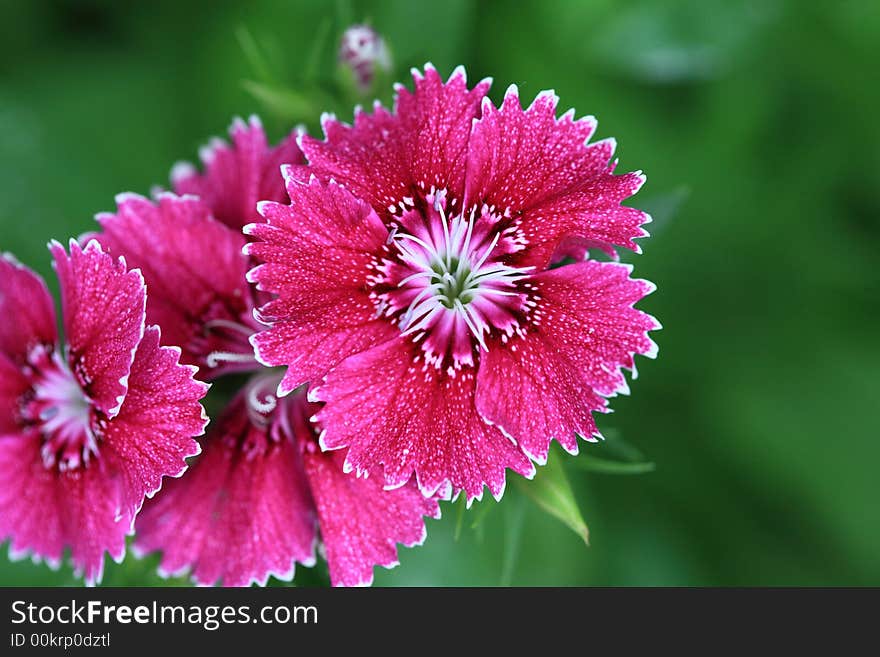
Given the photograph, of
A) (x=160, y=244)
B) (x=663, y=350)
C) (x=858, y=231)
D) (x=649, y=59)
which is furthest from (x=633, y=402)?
(x=160, y=244)

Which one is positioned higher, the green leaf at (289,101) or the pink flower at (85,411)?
the green leaf at (289,101)

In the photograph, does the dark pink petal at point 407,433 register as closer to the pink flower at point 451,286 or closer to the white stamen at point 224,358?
the pink flower at point 451,286

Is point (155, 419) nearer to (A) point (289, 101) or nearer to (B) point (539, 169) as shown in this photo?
(B) point (539, 169)

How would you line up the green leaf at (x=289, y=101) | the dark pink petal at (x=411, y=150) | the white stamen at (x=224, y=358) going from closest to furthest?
the dark pink petal at (x=411, y=150), the white stamen at (x=224, y=358), the green leaf at (x=289, y=101)

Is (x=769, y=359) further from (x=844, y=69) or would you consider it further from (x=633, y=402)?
(x=844, y=69)

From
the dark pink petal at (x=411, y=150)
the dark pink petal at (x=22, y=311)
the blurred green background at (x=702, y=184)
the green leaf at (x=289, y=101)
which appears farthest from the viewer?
the blurred green background at (x=702, y=184)

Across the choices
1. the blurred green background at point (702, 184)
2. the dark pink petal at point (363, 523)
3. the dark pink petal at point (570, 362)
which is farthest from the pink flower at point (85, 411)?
the blurred green background at point (702, 184)
